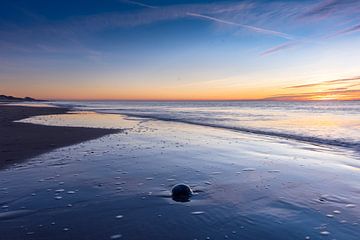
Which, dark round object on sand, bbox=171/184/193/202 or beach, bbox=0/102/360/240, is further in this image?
dark round object on sand, bbox=171/184/193/202

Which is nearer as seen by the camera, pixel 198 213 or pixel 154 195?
pixel 198 213

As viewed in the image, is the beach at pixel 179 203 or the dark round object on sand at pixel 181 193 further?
the dark round object on sand at pixel 181 193

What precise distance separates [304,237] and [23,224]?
170 inches

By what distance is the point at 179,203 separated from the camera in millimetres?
5652

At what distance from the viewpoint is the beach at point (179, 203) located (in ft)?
14.8

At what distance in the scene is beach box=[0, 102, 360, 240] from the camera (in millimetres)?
4500

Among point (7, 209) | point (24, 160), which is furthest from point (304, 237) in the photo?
point (24, 160)

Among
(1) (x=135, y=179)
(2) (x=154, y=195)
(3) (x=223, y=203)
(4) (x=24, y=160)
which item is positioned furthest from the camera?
(4) (x=24, y=160)

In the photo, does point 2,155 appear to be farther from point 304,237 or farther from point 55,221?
point 304,237

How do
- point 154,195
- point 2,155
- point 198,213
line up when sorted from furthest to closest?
point 2,155, point 154,195, point 198,213

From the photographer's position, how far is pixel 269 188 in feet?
22.3

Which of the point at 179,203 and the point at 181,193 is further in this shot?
the point at 181,193

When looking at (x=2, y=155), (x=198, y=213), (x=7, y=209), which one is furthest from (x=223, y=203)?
(x=2, y=155)

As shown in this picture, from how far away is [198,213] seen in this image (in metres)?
5.16
